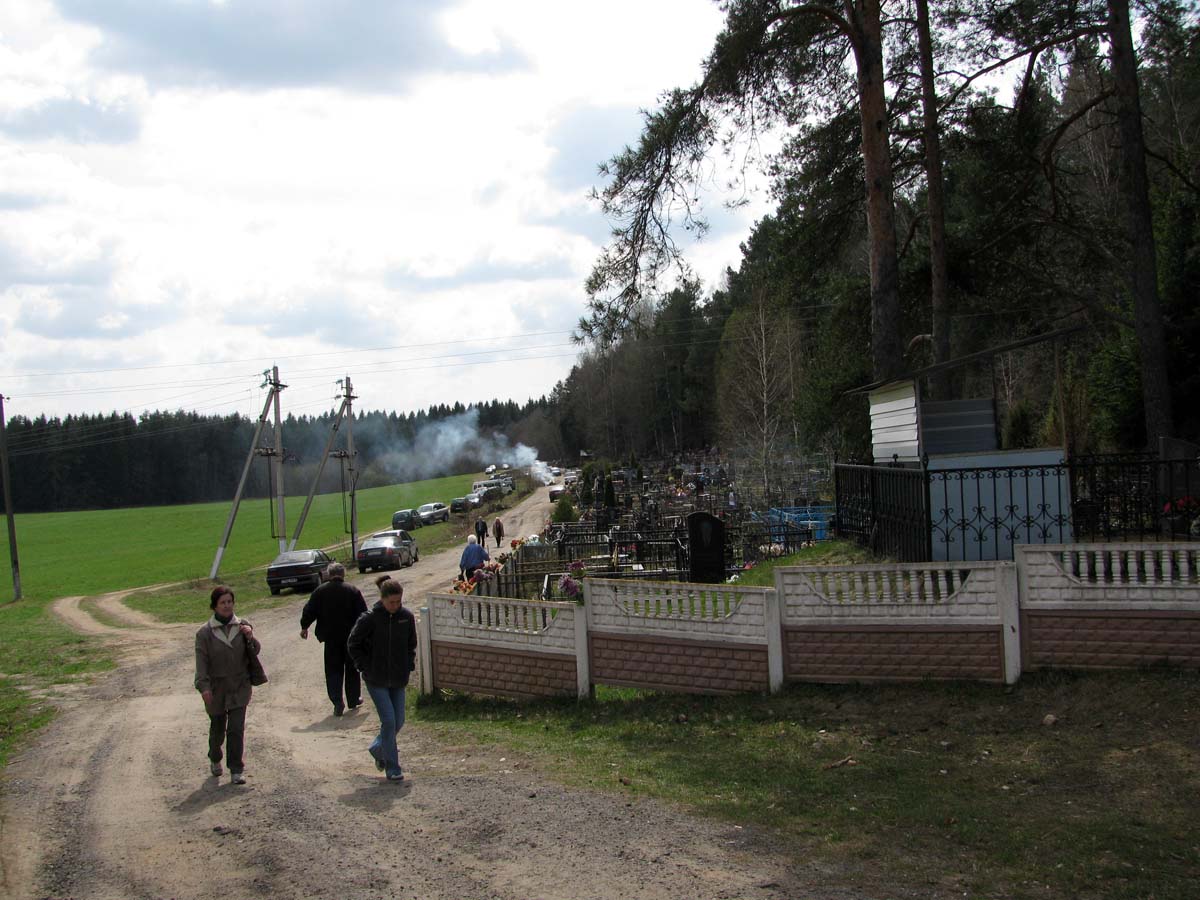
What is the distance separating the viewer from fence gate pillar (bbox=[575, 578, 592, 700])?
949cm

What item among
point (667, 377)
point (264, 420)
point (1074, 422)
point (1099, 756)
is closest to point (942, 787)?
point (1099, 756)

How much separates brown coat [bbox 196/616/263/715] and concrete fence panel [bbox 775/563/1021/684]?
184 inches

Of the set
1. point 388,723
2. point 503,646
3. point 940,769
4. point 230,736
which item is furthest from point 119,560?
point 940,769

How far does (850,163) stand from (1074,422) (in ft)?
22.6

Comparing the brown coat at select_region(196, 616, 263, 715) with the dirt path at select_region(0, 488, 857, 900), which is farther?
the brown coat at select_region(196, 616, 263, 715)

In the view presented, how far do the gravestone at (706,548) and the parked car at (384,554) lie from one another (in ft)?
74.6

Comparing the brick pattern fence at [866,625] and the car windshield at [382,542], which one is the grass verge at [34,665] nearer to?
the brick pattern fence at [866,625]

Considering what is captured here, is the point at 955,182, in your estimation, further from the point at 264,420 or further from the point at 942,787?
the point at 264,420

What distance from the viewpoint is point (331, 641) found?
408 inches

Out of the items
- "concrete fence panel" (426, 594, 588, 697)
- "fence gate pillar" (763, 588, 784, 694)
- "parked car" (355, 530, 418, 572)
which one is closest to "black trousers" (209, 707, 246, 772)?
"concrete fence panel" (426, 594, 588, 697)

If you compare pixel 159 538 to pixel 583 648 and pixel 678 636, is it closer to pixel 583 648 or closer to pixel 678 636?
pixel 583 648

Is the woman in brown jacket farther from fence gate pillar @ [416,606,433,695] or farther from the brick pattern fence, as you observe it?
fence gate pillar @ [416,606,433,695]

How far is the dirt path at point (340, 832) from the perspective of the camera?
196 inches

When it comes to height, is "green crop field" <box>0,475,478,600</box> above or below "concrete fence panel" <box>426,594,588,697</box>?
below
